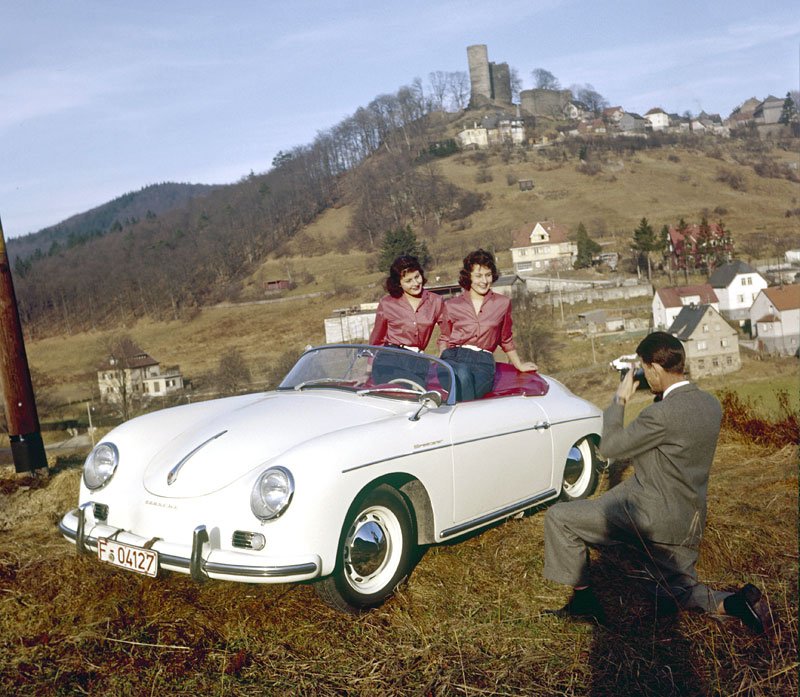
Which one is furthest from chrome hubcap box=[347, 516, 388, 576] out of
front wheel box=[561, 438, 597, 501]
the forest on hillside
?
the forest on hillside

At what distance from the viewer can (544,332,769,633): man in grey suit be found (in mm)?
3734

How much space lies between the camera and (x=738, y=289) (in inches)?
2960

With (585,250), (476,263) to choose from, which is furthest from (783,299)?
(476,263)

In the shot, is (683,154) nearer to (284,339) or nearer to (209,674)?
(284,339)

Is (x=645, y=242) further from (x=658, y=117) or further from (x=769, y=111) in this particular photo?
(x=769, y=111)

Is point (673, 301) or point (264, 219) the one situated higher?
point (264, 219)

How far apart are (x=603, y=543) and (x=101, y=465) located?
296 centimetres

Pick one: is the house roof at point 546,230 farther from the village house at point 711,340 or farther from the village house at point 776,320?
the village house at point 711,340

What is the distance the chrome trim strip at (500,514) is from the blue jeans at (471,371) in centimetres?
77

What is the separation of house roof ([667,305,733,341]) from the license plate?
195ft

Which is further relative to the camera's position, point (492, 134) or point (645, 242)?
point (492, 134)

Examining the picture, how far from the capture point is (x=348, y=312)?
229ft

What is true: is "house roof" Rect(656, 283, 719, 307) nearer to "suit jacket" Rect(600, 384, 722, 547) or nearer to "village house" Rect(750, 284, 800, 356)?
"village house" Rect(750, 284, 800, 356)

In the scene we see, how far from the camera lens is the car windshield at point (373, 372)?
503 centimetres
